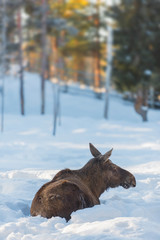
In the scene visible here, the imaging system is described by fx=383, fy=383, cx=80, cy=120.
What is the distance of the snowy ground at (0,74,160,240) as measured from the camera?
4.20 meters

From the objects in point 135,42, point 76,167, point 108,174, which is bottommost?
point 76,167

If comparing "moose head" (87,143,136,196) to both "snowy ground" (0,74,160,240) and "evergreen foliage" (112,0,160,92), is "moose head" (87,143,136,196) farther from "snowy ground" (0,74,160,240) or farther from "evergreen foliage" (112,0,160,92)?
"evergreen foliage" (112,0,160,92)

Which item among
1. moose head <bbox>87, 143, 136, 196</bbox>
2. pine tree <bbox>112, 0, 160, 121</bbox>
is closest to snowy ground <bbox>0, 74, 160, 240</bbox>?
moose head <bbox>87, 143, 136, 196</bbox>

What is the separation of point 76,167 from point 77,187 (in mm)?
5580

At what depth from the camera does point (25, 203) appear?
20.1 ft

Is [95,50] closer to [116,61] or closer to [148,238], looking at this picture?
[116,61]

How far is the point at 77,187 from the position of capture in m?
4.91

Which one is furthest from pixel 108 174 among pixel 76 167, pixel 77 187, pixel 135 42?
pixel 135 42

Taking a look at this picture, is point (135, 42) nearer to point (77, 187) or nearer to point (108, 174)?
point (108, 174)

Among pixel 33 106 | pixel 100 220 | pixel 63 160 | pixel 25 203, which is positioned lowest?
pixel 33 106

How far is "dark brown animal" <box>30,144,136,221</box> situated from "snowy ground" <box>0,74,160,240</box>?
18cm

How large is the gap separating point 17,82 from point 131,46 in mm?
13931

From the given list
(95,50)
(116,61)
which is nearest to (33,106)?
(116,61)

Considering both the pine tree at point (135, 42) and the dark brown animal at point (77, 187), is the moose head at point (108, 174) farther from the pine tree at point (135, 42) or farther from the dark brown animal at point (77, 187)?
the pine tree at point (135, 42)
